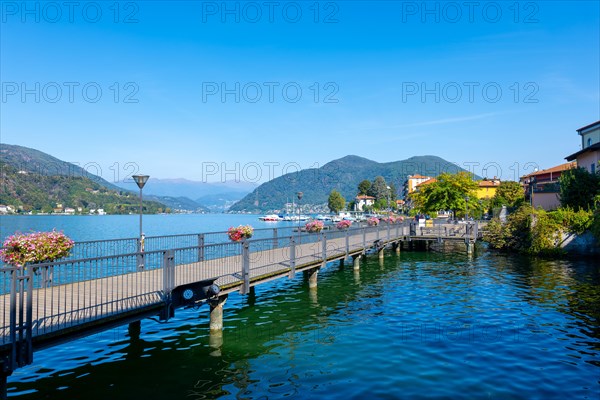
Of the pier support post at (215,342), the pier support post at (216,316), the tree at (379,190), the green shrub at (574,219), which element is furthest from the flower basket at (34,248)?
the tree at (379,190)

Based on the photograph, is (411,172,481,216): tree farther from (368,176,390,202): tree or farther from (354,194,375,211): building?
(354,194,375,211): building

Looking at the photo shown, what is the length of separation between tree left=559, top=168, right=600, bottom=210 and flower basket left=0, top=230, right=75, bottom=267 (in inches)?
1525

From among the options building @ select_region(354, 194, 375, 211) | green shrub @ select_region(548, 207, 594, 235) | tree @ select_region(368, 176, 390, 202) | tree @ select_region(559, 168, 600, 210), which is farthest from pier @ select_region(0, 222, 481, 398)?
building @ select_region(354, 194, 375, 211)

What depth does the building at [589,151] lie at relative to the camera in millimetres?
41062

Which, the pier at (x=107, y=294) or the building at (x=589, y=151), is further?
the building at (x=589, y=151)

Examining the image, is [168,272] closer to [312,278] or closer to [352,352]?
[352,352]

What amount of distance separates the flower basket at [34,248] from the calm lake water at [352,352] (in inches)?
107

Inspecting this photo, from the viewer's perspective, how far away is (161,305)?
10.6 m

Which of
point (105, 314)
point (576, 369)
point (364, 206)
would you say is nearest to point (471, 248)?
point (576, 369)

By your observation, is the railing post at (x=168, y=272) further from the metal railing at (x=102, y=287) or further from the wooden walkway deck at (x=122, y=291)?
the wooden walkway deck at (x=122, y=291)

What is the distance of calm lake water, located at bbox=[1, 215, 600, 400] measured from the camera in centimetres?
909

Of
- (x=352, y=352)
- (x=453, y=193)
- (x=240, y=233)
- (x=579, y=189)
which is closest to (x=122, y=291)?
(x=352, y=352)

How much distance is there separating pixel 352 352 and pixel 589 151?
4275 centimetres

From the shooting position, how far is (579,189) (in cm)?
3734
